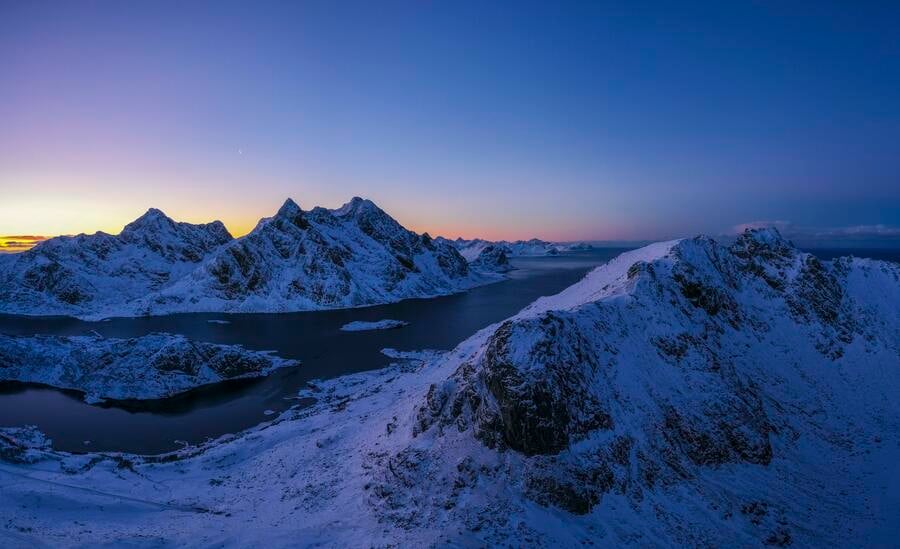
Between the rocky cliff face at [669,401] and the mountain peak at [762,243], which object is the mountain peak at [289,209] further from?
the mountain peak at [762,243]

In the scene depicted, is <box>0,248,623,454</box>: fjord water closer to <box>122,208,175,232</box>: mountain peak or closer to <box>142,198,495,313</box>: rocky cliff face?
<box>142,198,495,313</box>: rocky cliff face

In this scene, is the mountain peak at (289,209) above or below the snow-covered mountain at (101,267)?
above

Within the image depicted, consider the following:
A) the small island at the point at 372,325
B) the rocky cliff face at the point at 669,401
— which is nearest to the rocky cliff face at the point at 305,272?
the small island at the point at 372,325

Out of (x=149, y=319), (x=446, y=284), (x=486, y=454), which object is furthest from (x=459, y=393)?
(x=446, y=284)

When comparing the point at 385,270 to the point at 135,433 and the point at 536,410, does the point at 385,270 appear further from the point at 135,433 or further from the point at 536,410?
the point at 536,410

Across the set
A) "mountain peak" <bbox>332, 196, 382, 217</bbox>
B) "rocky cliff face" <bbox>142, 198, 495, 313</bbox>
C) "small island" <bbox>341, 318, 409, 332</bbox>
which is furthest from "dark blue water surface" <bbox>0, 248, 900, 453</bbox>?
"mountain peak" <bbox>332, 196, 382, 217</bbox>

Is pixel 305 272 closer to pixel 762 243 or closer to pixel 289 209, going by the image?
pixel 289 209
